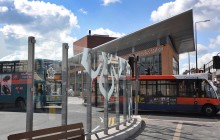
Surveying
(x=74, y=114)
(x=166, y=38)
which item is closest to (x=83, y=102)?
(x=74, y=114)

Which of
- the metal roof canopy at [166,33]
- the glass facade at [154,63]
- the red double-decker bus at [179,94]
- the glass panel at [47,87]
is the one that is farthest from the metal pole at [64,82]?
the glass facade at [154,63]

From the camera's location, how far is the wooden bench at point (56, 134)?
6474 millimetres

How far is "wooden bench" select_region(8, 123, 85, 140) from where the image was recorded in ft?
21.2

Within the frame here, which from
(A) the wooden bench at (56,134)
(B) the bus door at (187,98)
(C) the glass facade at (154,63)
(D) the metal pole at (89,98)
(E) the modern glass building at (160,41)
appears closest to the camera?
(A) the wooden bench at (56,134)

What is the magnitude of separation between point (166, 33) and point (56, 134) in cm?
4307

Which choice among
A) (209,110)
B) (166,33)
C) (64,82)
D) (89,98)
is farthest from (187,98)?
(166,33)

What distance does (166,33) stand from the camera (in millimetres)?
49281

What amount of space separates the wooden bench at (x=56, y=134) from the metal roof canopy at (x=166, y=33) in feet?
111

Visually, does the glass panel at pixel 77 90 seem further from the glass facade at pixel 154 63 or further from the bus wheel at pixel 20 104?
the glass facade at pixel 154 63

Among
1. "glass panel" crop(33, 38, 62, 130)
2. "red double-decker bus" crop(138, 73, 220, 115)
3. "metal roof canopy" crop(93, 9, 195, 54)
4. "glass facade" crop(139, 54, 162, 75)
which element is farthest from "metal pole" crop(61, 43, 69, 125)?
"glass facade" crop(139, 54, 162, 75)

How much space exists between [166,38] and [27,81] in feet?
145

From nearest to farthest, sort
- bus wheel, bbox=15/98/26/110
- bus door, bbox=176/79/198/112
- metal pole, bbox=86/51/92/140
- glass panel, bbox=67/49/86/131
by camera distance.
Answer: bus wheel, bbox=15/98/26/110 → glass panel, bbox=67/49/86/131 → metal pole, bbox=86/51/92/140 → bus door, bbox=176/79/198/112

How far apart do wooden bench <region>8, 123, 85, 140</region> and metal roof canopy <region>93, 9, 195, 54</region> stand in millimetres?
33814

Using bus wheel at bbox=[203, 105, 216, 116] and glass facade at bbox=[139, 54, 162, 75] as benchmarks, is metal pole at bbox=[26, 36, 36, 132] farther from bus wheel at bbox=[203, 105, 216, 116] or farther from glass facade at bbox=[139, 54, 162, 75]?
glass facade at bbox=[139, 54, 162, 75]
